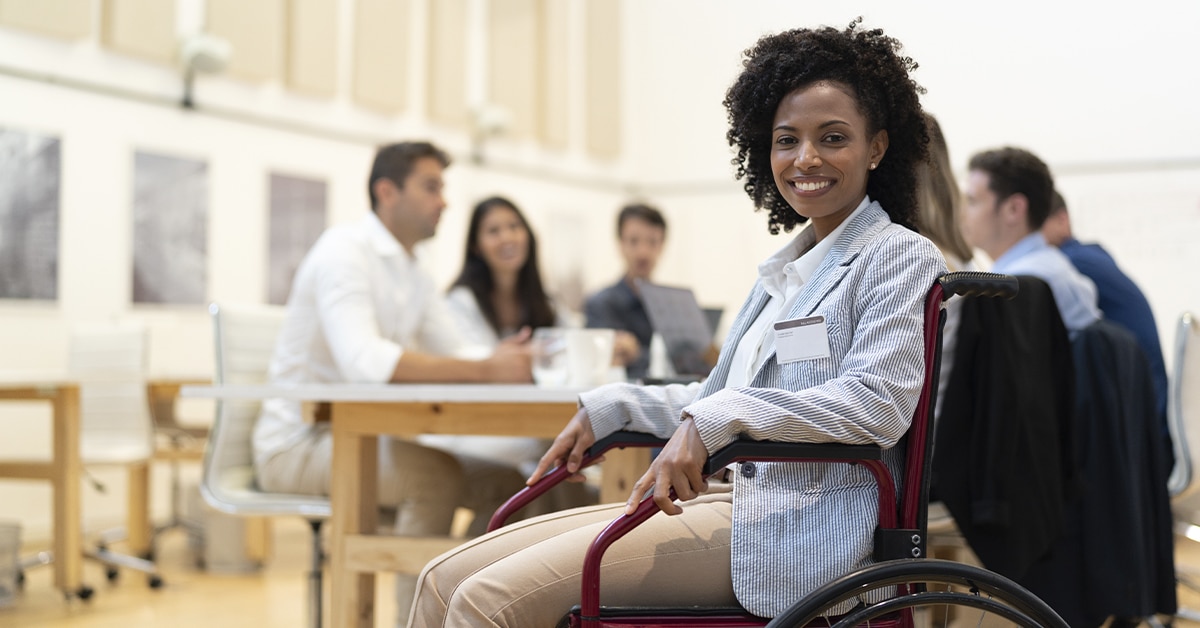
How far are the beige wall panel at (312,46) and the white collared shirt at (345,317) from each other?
→ 381 cm

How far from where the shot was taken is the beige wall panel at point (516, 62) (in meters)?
7.85

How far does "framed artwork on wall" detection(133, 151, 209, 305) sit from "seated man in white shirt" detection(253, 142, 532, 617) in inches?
123

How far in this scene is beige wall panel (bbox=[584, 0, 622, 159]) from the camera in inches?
321

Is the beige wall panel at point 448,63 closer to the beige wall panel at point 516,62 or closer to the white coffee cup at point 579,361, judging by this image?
the beige wall panel at point 516,62

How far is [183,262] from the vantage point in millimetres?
6004

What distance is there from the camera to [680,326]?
280cm

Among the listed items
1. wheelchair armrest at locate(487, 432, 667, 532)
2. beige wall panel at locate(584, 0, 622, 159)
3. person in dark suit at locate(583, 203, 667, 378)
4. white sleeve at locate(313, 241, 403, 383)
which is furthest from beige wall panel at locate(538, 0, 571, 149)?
wheelchair armrest at locate(487, 432, 667, 532)

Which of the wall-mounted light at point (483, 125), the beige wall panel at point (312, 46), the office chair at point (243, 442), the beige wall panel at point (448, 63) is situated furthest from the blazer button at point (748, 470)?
the wall-mounted light at point (483, 125)

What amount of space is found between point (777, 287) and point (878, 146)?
9.2 inches

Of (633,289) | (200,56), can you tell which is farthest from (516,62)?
(633,289)

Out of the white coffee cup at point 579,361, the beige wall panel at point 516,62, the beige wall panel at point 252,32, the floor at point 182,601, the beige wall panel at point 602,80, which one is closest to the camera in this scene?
the white coffee cup at point 579,361

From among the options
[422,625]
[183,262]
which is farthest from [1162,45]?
[183,262]

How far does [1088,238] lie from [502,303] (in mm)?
3498

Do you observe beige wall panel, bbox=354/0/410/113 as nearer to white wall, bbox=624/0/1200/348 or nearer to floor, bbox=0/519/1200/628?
white wall, bbox=624/0/1200/348
